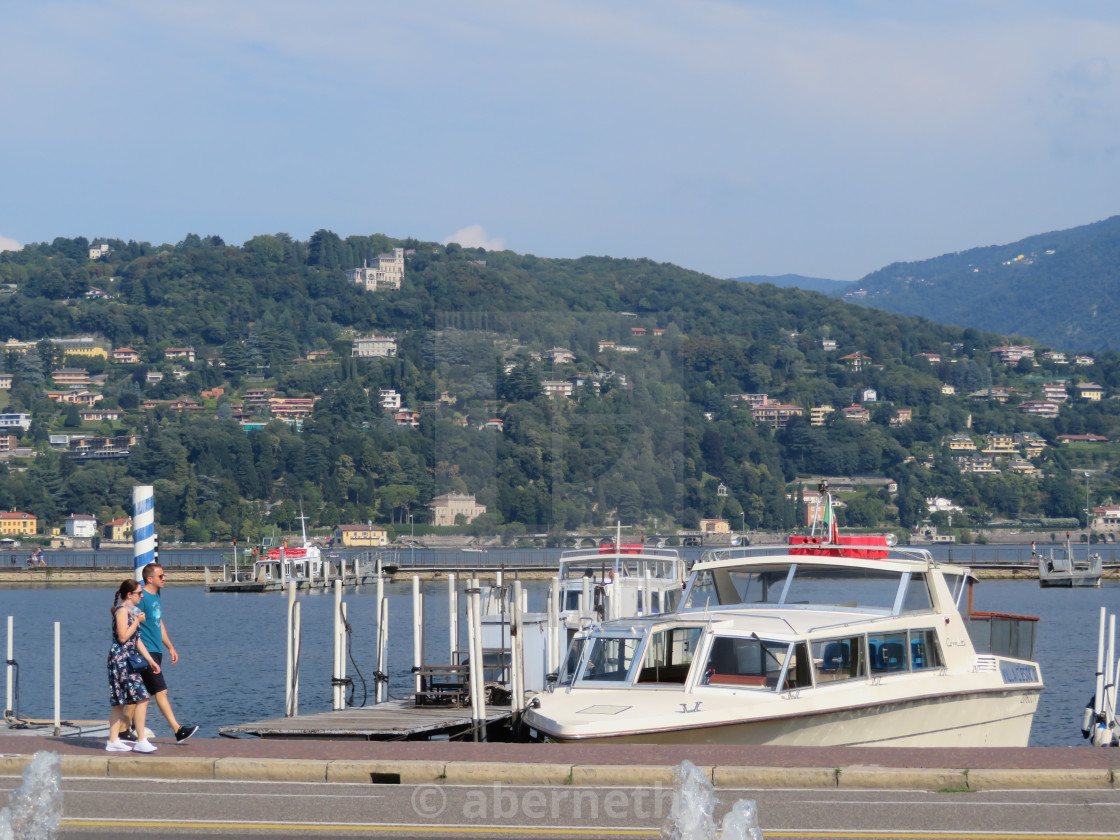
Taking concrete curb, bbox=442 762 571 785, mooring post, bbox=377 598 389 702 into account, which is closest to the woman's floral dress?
concrete curb, bbox=442 762 571 785

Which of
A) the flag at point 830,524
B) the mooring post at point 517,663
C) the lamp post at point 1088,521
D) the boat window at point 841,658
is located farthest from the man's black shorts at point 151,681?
the lamp post at point 1088,521

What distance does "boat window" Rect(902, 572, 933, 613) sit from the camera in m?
18.4

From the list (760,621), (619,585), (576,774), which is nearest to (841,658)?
(760,621)

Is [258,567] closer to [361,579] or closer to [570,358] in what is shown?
[361,579]

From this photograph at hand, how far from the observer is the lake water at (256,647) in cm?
3319

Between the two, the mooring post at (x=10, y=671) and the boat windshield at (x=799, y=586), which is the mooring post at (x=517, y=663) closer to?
the boat windshield at (x=799, y=586)

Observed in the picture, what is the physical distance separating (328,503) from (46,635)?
113 metres

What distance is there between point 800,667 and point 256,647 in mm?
37973

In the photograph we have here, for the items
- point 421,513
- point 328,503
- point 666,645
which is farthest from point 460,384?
point 666,645

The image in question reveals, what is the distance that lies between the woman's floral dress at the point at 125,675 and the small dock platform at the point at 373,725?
2.76 m

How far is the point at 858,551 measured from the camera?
755 inches

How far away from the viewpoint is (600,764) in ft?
41.7

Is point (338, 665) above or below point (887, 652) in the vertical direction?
below

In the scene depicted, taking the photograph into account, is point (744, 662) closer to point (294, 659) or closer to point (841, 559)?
point (841, 559)
